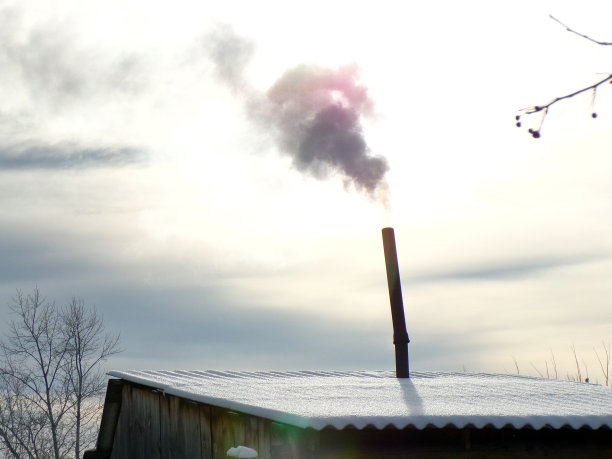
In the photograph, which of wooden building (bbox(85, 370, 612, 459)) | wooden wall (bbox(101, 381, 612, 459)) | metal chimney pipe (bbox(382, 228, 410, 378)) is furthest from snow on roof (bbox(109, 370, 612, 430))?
metal chimney pipe (bbox(382, 228, 410, 378))

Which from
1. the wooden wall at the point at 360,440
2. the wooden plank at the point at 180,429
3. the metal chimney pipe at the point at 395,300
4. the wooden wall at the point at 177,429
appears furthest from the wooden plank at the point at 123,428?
the metal chimney pipe at the point at 395,300

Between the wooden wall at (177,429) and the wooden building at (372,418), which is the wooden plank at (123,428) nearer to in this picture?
the wooden wall at (177,429)

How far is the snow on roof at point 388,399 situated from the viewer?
6.88m

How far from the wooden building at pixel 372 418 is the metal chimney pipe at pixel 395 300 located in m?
3.09

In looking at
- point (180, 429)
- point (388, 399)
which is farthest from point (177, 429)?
point (388, 399)

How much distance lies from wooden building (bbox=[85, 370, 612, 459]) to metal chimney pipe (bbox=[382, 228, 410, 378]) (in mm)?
3089

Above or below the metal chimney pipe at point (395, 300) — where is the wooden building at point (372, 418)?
below

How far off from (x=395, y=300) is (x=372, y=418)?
28.5 feet

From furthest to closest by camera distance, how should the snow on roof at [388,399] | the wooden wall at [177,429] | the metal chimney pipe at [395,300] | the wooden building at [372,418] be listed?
the metal chimney pipe at [395,300] → the wooden wall at [177,429] → the wooden building at [372,418] → the snow on roof at [388,399]

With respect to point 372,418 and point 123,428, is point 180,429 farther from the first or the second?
point 372,418

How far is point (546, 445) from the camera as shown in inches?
318

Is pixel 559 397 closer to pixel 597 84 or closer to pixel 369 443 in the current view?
pixel 369 443

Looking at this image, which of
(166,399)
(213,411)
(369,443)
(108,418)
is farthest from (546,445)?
(108,418)

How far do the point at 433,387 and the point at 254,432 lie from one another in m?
3.20
